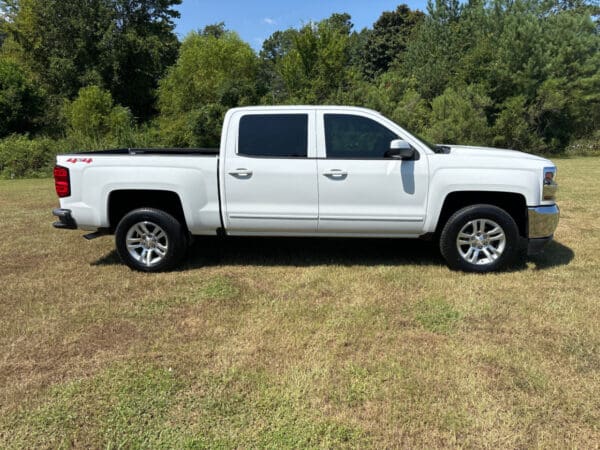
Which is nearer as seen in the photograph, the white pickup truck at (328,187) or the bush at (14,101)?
the white pickup truck at (328,187)

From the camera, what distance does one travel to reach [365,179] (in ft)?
16.0

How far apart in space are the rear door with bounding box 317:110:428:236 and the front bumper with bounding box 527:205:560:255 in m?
1.12

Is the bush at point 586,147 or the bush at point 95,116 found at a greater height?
the bush at point 95,116

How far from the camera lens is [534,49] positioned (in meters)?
23.6

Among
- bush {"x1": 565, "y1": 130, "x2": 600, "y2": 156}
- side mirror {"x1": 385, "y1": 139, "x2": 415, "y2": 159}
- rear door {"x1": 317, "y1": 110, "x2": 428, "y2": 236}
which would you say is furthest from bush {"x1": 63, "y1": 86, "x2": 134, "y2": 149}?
bush {"x1": 565, "y1": 130, "x2": 600, "y2": 156}

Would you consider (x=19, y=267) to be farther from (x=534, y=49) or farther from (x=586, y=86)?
(x=586, y=86)

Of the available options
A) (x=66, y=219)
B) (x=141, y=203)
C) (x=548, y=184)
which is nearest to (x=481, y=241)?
(x=548, y=184)

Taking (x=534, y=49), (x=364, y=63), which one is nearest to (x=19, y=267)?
(x=534, y=49)

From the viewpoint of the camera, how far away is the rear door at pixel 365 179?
485cm

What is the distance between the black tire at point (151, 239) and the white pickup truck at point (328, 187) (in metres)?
0.02

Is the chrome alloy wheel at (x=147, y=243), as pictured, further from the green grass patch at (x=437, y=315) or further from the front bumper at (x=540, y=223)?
the front bumper at (x=540, y=223)

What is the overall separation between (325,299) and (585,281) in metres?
2.79

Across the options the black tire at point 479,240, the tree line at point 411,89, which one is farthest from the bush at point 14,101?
the black tire at point 479,240

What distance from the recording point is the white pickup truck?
15.9ft
